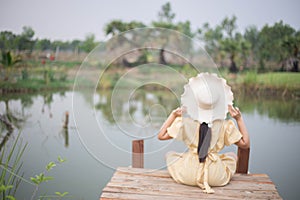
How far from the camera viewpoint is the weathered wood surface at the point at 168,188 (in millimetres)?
1832

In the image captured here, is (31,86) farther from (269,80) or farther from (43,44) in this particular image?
(269,80)

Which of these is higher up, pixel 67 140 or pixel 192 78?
pixel 192 78

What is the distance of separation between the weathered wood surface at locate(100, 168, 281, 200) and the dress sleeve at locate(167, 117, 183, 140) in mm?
275

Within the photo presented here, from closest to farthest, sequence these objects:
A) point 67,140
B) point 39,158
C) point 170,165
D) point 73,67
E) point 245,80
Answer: point 170,165
point 39,158
point 67,140
point 245,80
point 73,67

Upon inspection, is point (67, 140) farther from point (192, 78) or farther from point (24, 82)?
point (192, 78)

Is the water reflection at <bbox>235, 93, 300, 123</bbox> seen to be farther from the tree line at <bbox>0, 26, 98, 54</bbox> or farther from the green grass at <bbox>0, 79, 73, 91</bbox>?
the green grass at <bbox>0, 79, 73, 91</bbox>

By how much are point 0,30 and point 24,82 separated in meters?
1.26

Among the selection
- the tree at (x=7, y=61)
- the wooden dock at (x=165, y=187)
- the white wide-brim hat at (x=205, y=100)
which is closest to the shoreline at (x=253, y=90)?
the tree at (x=7, y=61)

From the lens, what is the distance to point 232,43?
24.2 feet

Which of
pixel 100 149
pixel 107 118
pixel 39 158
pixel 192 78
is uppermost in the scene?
pixel 192 78

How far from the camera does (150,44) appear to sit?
2.17 meters

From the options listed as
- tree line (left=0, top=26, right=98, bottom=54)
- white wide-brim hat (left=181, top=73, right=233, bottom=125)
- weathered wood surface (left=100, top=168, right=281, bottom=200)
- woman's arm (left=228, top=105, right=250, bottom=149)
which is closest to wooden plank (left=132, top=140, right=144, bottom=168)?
weathered wood surface (left=100, top=168, right=281, bottom=200)

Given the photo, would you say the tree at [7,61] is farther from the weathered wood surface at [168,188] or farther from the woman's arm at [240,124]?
the woman's arm at [240,124]

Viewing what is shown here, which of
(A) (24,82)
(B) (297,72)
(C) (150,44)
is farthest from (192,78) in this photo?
(A) (24,82)
